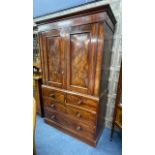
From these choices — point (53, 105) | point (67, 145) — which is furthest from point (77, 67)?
point (67, 145)

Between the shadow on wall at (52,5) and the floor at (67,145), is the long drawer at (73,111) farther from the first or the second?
the shadow on wall at (52,5)

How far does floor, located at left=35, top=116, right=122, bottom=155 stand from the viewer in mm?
1572

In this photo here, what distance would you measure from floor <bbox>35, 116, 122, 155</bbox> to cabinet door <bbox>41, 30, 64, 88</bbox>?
34.3 inches

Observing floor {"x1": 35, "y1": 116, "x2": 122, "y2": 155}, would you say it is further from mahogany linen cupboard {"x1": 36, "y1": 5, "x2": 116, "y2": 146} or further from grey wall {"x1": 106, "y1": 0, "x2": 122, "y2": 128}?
grey wall {"x1": 106, "y1": 0, "x2": 122, "y2": 128}

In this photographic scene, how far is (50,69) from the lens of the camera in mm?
1832

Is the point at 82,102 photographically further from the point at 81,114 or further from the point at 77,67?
the point at 77,67

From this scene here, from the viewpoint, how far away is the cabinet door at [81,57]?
135 cm

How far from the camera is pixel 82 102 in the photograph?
155 centimetres

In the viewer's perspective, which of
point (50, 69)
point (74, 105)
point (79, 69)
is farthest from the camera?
point (50, 69)
